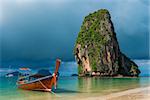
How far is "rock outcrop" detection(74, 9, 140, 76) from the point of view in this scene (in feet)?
216

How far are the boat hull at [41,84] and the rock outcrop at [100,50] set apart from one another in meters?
44.7

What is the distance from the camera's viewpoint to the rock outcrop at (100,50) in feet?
216

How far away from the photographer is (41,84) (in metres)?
19.4

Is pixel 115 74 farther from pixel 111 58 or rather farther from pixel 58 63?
pixel 58 63

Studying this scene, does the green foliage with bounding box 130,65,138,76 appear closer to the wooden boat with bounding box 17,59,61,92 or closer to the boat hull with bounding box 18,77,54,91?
the wooden boat with bounding box 17,59,61,92

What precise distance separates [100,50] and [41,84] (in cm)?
4805

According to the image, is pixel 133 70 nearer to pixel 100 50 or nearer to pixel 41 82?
pixel 100 50

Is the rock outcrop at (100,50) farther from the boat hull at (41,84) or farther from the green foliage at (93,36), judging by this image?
the boat hull at (41,84)

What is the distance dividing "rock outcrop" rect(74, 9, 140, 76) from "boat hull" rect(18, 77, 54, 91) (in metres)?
44.7

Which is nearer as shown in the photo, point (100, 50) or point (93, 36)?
point (100, 50)

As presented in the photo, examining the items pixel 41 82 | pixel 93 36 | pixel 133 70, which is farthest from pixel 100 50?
pixel 41 82

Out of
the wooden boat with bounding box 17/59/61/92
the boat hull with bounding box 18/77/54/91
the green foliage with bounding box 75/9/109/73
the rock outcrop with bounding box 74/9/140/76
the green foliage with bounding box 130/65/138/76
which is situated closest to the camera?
the wooden boat with bounding box 17/59/61/92

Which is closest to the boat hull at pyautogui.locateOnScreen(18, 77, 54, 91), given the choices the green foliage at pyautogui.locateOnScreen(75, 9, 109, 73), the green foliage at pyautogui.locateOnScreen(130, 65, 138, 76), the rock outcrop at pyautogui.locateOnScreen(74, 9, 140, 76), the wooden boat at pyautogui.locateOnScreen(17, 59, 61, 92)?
the wooden boat at pyautogui.locateOnScreen(17, 59, 61, 92)

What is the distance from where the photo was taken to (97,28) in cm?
6956
